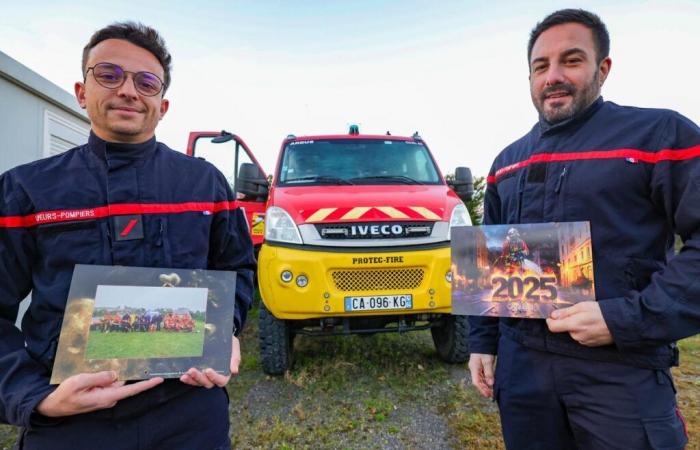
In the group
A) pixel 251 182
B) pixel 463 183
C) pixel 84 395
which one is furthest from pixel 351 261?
pixel 84 395

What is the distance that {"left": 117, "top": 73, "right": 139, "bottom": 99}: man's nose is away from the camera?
1229 mm

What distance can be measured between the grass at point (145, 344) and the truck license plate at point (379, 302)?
1924 mm

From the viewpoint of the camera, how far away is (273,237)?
3.17 metres

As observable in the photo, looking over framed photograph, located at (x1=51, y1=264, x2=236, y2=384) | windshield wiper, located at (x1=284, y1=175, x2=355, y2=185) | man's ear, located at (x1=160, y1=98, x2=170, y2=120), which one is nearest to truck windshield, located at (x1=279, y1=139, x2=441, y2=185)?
A: windshield wiper, located at (x1=284, y1=175, x2=355, y2=185)

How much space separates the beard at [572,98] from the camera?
1356mm

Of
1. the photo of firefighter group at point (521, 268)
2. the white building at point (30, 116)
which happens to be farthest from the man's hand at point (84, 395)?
the white building at point (30, 116)

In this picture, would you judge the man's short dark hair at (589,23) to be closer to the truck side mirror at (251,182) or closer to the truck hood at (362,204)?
the truck hood at (362,204)

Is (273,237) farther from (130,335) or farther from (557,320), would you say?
(557,320)

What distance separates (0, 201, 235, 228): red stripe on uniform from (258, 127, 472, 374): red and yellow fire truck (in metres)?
1.75

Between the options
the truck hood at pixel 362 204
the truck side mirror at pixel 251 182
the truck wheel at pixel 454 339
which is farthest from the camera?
the truck side mirror at pixel 251 182

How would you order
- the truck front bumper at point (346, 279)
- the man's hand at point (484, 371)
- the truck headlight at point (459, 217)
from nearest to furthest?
the man's hand at point (484, 371)
the truck front bumper at point (346, 279)
the truck headlight at point (459, 217)

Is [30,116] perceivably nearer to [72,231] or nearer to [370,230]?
[370,230]

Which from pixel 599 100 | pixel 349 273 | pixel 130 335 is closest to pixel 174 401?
pixel 130 335

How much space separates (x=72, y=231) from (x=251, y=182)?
9.30ft
